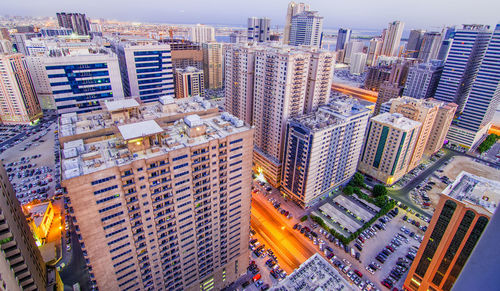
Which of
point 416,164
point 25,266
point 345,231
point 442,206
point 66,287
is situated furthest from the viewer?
point 416,164

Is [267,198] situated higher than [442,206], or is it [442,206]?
[442,206]

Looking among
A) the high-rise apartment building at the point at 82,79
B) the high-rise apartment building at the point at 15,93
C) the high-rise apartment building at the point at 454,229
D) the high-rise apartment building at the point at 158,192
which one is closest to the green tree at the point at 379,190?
the high-rise apartment building at the point at 454,229

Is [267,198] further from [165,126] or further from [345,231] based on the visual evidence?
[165,126]

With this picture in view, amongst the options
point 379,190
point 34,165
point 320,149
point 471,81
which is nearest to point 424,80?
point 471,81

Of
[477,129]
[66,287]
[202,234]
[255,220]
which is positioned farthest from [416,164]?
[66,287]

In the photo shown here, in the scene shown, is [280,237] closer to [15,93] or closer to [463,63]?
[463,63]

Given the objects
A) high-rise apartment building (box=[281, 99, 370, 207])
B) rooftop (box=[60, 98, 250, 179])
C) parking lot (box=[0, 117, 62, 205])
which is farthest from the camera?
parking lot (box=[0, 117, 62, 205])

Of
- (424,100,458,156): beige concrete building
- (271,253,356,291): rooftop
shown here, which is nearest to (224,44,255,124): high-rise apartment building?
(271,253,356,291): rooftop

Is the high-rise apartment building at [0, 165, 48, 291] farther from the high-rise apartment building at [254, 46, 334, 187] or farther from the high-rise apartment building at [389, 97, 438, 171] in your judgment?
the high-rise apartment building at [389, 97, 438, 171]
